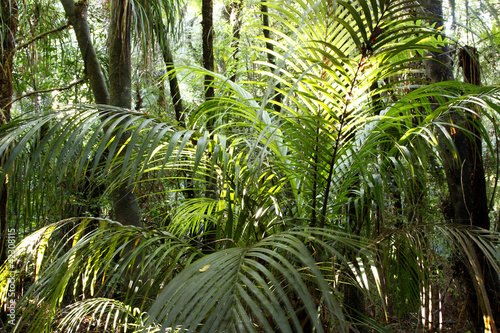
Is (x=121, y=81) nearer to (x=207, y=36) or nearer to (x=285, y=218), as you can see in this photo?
(x=207, y=36)

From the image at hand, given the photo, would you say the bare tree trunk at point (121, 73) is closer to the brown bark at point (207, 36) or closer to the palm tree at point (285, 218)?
the brown bark at point (207, 36)

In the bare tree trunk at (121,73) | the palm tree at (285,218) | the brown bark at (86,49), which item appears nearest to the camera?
the palm tree at (285,218)

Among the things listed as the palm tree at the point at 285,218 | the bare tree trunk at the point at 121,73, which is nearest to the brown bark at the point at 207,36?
the bare tree trunk at the point at 121,73

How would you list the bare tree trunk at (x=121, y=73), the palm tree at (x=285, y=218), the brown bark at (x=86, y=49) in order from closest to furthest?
the palm tree at (x=285, y=218), the bare tree trunk at (x=121, y=73), the brown bark at (x=86, y=49)

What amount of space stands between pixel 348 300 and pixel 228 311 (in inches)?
49.5

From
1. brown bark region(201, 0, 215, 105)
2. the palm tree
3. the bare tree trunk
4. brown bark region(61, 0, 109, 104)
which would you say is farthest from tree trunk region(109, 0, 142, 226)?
the palm tree

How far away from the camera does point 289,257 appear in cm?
120

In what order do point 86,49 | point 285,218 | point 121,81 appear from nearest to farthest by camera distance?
point 285,218 → point 121,81 → point 86,49

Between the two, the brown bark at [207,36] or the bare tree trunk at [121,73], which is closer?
the bare tree trunk at [121,73]

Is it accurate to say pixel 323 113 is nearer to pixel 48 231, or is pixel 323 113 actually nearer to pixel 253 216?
pixel 253 216

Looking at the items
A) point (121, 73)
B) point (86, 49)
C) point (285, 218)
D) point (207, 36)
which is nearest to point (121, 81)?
point (121, 73)

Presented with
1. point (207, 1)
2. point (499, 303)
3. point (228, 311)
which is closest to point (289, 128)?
point (228, 311)

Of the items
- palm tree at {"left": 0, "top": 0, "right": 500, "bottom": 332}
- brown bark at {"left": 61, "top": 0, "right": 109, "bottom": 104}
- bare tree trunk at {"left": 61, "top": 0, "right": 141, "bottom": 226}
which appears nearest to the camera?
palm tree at {"left": 0, "top": 0, "right": 500, "bottom": 332}

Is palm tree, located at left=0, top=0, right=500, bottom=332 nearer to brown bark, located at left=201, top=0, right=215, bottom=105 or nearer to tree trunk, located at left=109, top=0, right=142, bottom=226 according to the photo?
tree trunk, located at left=109, top=0, right=142, bottom=226
